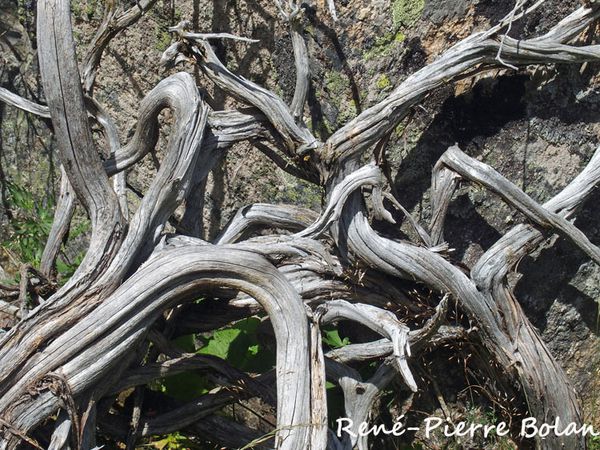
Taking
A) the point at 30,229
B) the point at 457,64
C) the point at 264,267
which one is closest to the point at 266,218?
the point at 264,267

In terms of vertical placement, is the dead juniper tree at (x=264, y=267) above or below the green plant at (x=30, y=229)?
below

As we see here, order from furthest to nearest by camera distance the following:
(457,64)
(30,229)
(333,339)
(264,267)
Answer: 1. (30,229)
2. (333,339)
3. (457,64)
4. (264,267)

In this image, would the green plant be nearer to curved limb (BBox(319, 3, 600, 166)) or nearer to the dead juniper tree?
the dead juniper tree

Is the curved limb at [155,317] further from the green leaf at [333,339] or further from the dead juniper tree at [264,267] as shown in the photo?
the green leaf at [333,339]

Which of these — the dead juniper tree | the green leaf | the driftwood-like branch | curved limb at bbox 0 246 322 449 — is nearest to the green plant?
the dead juniper tree

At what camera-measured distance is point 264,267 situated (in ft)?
9.75

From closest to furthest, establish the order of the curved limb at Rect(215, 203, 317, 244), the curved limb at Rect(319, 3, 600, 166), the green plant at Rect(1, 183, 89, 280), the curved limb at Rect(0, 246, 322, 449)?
the curved limb at Rect(0, 246, 322, 449) < the curved limb at Rect(319, 3, 600, 166) < the curved limb at Rect(215, 203, 317, 244) < the green plant at Rect(1, 183, 89, 280)

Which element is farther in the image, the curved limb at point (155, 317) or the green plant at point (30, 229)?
the green plant at point (30, 229)

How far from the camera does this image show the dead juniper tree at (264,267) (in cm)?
288

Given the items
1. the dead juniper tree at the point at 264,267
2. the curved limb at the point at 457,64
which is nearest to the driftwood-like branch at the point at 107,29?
the dead juniper tree at the point at 264,267

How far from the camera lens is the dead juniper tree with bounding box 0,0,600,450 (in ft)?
9.46

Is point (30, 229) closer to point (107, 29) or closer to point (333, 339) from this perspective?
point (107, 29)

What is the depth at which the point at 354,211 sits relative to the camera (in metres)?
3.17

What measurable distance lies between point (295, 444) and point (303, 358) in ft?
0.95
